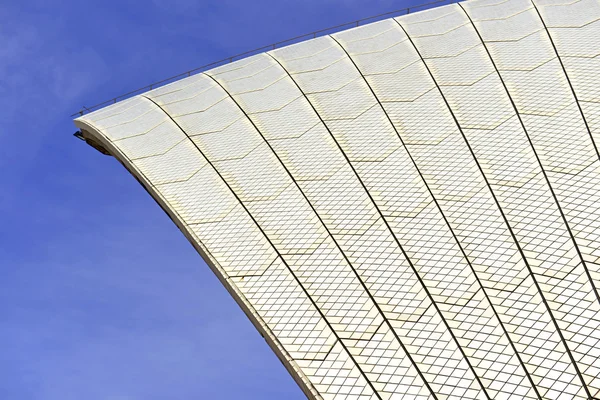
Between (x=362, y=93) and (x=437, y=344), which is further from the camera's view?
(x=362, y=93)

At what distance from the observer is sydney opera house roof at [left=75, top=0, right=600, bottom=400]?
2594 cm

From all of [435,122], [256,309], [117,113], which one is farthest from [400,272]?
[117,113]

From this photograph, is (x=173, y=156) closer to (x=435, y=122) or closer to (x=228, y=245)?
(x=228, y=245)

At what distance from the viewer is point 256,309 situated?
28922mm

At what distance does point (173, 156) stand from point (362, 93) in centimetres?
1033

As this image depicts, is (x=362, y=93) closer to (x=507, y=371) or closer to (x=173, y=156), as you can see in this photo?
(x=173, y=156)

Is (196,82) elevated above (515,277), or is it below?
above

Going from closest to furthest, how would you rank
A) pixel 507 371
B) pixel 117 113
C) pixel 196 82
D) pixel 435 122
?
pixel 507 371
pixel 435 122
pixel 117 113
pixel 196 82

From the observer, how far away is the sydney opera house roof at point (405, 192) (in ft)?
85.1

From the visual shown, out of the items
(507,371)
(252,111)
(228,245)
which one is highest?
(252,111)

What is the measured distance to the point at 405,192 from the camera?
3278 cm

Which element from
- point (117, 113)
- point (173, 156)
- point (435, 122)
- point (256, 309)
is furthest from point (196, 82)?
point (256, 309)

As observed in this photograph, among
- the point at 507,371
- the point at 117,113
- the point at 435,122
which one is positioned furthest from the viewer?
the point at 117,113

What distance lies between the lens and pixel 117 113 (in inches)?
1678
